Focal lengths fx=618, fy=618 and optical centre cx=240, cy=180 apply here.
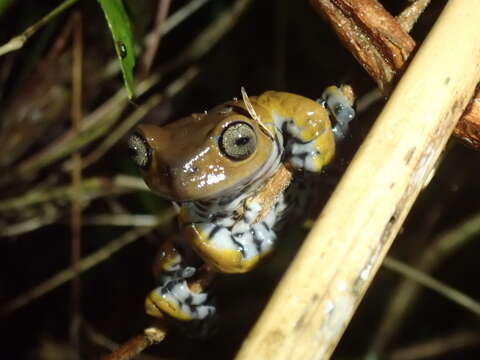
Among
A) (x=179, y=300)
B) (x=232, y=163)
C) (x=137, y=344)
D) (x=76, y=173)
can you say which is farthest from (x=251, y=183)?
(x=76, y=173)

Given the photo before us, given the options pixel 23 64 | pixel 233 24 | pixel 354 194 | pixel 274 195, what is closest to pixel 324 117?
pixel 274 195

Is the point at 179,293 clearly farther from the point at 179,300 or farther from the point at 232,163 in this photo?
the point at 232,163

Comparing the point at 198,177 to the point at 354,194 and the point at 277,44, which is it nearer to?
the point at 354,194

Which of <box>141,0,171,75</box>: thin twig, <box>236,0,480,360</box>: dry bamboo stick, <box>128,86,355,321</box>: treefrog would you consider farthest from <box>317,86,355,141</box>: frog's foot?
<box>141,0,171,75</box>: thin twig

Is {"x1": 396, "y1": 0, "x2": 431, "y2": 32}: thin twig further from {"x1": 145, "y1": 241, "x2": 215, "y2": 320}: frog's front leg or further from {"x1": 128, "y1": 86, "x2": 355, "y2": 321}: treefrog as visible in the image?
{"x1": 145, "y1": 241, "x2": 215, "y2": 320}: frog's front leg

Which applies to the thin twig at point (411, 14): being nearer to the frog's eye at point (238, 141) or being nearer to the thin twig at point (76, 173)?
the frog's eye at point (238, 141)

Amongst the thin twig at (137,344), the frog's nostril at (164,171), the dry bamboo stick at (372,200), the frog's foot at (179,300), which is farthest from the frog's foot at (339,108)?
the thin twig at (137,344)
